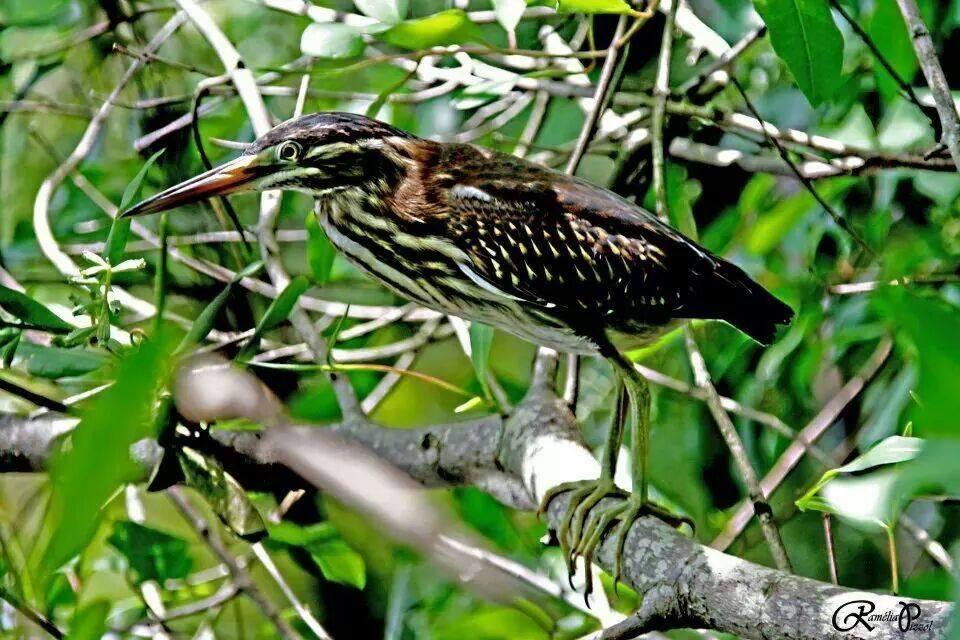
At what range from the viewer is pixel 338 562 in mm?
2584

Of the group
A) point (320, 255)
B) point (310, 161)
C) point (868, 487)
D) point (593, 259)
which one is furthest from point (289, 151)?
point (868, 487)

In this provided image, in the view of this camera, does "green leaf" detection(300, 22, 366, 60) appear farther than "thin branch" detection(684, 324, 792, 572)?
Yes

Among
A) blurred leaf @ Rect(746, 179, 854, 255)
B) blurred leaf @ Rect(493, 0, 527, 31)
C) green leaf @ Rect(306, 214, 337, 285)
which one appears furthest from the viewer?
blurred leaf @ Rect(746, 179, 854, 255)

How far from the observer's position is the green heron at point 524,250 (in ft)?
7.86

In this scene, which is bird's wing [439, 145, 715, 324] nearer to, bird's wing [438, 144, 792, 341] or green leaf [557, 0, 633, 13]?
bird's wing [438, 144, 792, 341]

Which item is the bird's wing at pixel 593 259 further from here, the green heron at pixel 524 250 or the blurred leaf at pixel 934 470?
the blurred leaf at pixel 934 470

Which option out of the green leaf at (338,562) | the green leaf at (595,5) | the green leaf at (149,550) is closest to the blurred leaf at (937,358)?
the green leaf at (595,5)

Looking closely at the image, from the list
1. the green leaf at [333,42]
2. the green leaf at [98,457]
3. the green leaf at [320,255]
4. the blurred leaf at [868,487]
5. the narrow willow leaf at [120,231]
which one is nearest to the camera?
the green leaf at [98,457]

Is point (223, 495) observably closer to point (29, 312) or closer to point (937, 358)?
point (29, 312)

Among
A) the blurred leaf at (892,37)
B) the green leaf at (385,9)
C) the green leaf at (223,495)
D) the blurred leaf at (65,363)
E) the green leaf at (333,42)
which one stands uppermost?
the green leaf at (385,9)

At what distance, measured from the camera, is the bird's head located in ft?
7.56

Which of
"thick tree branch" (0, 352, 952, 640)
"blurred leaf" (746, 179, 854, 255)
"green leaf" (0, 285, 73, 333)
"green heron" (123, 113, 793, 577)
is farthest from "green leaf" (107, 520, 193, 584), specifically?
"blurred leaf" (746, 179, 854, 255)

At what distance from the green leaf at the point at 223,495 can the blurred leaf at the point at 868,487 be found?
39.7 inches

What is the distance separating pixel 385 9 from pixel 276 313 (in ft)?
2.05
